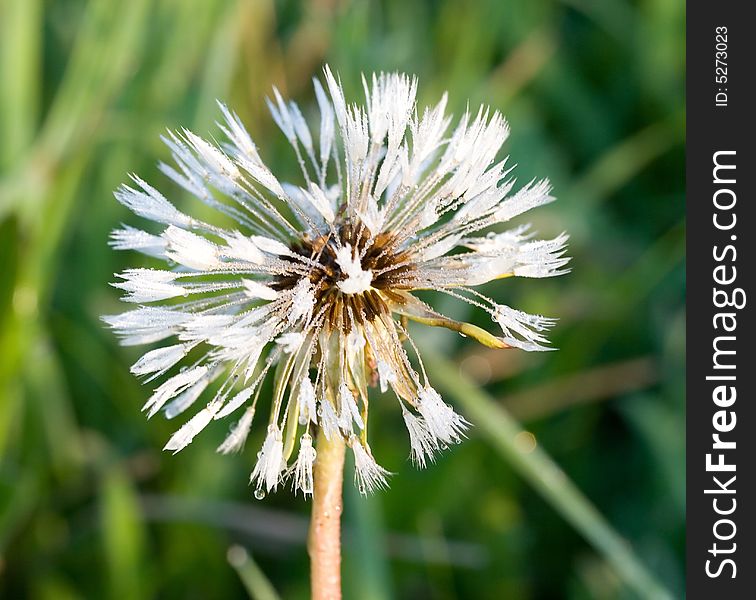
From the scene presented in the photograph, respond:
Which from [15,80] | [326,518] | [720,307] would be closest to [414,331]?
[720,307]

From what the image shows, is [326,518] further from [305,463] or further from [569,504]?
[569,504]

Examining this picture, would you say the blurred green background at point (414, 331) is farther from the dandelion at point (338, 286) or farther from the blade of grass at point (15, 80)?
the dandelion at point (338, 286)

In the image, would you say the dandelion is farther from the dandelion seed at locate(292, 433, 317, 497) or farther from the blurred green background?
the blurred green background

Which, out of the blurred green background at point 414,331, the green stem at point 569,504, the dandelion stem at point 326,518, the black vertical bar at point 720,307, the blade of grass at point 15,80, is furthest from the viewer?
the blade of grass at point 15,80

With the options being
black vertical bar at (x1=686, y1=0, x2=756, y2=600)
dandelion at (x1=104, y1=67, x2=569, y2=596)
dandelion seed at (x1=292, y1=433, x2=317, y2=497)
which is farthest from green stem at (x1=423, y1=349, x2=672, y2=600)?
dandelion seed at (x1=292, y1=433, x2=317, y2=497)

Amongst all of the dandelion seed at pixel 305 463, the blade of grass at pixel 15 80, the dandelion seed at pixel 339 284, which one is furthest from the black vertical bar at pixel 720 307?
the blade of grass at pixel 15 80

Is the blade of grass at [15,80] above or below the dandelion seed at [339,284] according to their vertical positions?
above

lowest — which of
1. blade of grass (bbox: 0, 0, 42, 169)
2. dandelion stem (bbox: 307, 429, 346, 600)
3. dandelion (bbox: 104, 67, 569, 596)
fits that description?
dandelion stem (bbox: 307, 429, 346, 600)

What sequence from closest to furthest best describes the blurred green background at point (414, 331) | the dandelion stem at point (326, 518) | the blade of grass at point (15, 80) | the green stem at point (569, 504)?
the dandelion stem at point (326, 518)
the green stem at point (569, 504)
the blurred green background at point (414, 331)
the blade of grass at point (15, 80)

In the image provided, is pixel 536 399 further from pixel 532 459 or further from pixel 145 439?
pixel 145 439
